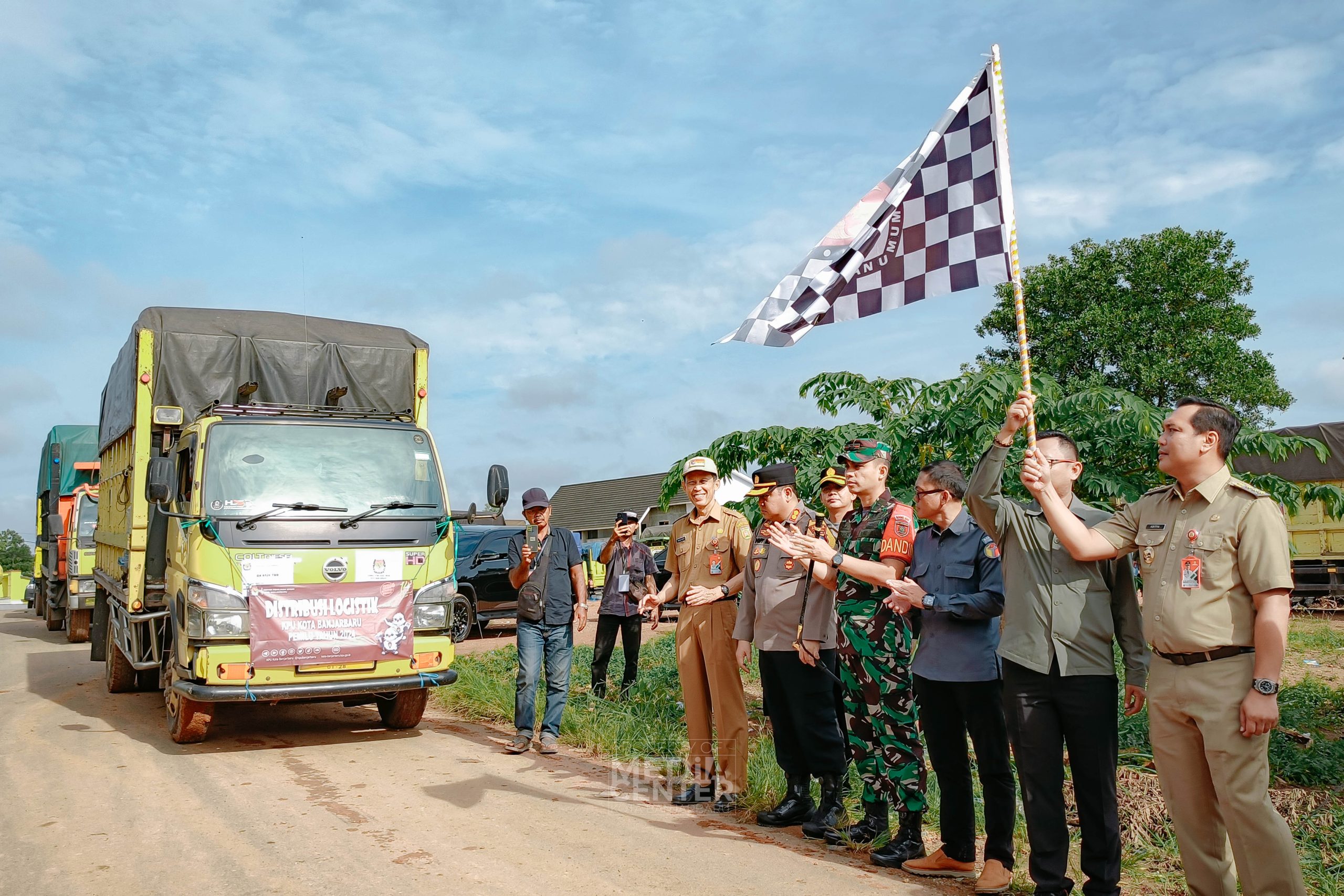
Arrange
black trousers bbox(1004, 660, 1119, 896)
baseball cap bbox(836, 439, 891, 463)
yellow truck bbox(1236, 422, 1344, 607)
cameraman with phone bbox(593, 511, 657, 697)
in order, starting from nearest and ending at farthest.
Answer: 1. black trousers bbox(1004, 660, 1119, 896)
2. baseball cap bbox(836, 439, 891, 463)
3. cameraman with phone bbox(593, 511, 657, 697)
4. yellow truck bbox(1236, 422, 1344, 607)

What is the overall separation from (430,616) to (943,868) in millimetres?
4412

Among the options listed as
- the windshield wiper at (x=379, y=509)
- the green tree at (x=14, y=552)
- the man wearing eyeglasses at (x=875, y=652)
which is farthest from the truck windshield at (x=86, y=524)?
the green tree at (x=14, y=552)

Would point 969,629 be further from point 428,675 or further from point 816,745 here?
point 428,675

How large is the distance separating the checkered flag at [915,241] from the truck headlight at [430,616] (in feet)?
12.5

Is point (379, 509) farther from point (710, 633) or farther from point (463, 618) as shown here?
point (463, 618)

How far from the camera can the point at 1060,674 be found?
3926 millimetres

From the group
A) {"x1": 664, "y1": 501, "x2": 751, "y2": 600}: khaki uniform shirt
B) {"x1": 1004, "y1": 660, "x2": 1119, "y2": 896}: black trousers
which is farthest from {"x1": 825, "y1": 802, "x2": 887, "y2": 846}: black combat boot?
{"x1": 664, "y1": 501, "x2": 751, "y2": 600}: khaki uniform shirt

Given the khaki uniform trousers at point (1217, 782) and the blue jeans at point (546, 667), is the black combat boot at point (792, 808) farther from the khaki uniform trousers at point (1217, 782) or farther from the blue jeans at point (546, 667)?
the blue jeans at point (546, 667)

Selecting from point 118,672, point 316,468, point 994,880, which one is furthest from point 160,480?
point 994,880

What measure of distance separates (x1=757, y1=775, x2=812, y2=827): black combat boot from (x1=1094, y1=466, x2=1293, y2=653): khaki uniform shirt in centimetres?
237

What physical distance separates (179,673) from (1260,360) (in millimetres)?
24146

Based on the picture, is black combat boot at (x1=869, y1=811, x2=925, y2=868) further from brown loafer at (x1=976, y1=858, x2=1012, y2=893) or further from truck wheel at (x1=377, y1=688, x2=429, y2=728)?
truck wheel at (x1=377, y1=688, x2=429, y2=728)

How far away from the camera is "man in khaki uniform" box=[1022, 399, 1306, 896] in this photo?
3256mm

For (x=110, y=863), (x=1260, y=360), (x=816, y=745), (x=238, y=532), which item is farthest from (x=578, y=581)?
(x=1260, y=360)
